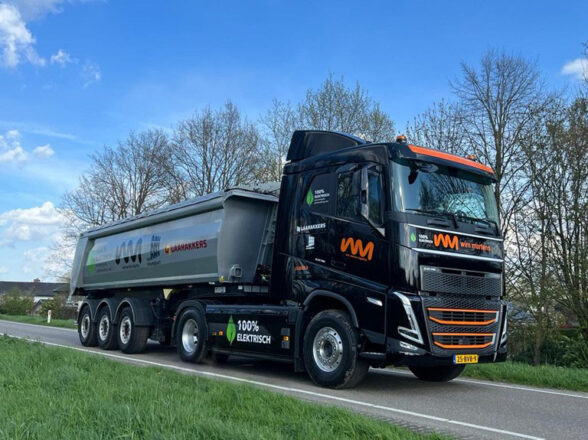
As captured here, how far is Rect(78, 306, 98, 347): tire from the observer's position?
14.9 m

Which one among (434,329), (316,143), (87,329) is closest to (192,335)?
(316,143)

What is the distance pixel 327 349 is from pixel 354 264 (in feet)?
4.15

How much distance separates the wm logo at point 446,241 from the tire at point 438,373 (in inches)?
86.6

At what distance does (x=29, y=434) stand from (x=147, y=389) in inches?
74.5

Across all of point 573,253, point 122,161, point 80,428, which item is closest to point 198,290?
point 80,428

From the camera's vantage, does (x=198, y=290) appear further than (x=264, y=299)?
Yes

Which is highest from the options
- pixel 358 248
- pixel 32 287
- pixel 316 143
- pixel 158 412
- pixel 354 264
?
pixel 32 287

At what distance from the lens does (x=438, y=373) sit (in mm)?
9172

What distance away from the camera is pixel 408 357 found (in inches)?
286

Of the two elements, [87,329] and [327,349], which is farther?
[87,329]

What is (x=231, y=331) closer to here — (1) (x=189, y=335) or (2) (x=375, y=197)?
(1) (x=189, y=335)

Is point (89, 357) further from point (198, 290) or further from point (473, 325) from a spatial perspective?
point (473, 325)

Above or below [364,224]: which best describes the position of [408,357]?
below

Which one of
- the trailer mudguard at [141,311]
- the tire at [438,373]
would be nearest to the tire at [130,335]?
the trailer mudguard at [141,311]
